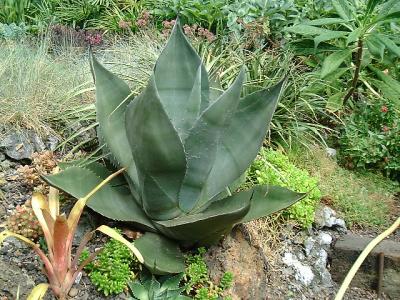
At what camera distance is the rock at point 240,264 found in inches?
123

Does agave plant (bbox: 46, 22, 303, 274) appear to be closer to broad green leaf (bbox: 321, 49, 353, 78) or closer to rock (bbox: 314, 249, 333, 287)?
rock (bbox: 314, 249, 333, 287)

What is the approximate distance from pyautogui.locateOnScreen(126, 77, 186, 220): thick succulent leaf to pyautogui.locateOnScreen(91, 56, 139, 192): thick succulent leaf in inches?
7.0

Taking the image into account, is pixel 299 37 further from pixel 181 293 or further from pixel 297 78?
pixel 181 293

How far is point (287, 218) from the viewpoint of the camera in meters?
3.87

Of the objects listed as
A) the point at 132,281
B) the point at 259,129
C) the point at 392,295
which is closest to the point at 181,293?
the point at 132,281

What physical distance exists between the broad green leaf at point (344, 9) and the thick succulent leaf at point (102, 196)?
252cm

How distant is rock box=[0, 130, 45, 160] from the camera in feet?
11.8

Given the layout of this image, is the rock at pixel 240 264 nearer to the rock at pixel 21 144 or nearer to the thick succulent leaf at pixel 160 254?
the thick succulent leaf at pixel 160 254

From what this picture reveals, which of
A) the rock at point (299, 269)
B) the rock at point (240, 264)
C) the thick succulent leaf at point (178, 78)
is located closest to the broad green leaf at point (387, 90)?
the rock at point (299, 269)

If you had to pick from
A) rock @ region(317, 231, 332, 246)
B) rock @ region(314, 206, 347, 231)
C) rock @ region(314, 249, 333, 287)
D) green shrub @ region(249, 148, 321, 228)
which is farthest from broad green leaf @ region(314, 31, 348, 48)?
rock @ region(314, 249, 333, 287)

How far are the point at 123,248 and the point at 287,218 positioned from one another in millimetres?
1362

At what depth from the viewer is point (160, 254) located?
9.43ft

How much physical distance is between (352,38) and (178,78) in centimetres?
182

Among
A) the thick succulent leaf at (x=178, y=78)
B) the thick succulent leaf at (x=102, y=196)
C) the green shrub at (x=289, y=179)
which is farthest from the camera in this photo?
the green shrub at (x=289, y=179)
